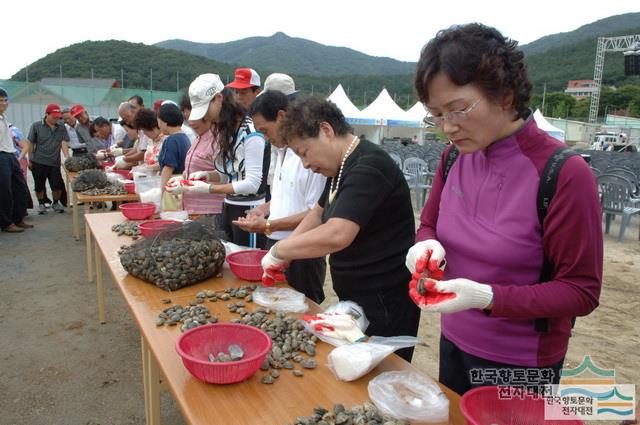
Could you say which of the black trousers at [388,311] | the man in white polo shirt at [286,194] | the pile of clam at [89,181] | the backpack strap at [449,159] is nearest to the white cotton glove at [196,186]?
the man in white polo shirt at [286,194]

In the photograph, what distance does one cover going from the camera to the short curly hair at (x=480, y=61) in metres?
1.05

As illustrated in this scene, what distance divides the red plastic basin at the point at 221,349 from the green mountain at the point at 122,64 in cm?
3232

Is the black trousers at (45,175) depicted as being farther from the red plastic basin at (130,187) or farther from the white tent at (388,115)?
the white tent at (388,115)

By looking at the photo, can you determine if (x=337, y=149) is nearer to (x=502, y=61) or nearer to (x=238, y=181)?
(x=502, y=61)

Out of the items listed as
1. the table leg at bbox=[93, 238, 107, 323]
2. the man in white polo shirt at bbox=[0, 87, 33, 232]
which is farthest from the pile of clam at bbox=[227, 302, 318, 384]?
the man in white polo shirt at bbox=[0, 87, 33, 232]

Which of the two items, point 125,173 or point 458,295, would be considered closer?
point 458,295

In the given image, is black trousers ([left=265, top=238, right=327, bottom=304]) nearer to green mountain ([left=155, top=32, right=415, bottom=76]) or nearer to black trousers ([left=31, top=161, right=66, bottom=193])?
black trousers ([left=31, top=161, right=66, bottom=193])

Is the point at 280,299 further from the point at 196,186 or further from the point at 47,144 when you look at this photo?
the point at 47,144

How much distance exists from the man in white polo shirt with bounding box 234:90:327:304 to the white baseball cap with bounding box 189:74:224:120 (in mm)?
551

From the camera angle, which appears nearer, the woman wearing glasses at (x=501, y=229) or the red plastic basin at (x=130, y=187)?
the woman wearing glasses at (x=501, y=229)

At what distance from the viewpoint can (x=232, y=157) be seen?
109 inches

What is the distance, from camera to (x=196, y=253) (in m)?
1.96

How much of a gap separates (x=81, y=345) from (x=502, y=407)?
3.12m

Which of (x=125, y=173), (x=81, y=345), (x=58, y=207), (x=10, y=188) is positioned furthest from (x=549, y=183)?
(x=58, y=207)
